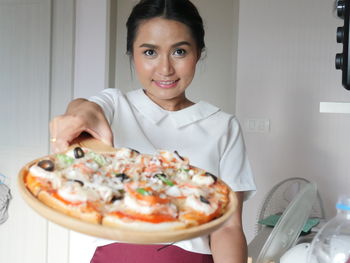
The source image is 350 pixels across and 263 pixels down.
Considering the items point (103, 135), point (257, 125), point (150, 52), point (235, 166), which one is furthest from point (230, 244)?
point (257, 125)

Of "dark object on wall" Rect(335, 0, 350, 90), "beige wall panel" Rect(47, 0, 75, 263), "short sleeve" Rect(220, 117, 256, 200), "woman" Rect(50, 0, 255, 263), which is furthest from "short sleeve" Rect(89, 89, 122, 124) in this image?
"beige wall panel" Rect(47, 0, 75, 263)

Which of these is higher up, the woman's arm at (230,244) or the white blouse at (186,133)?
the white blouse at (186,133)

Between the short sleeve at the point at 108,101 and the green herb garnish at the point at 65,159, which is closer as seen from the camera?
the green herb garnish at the point at 65,159

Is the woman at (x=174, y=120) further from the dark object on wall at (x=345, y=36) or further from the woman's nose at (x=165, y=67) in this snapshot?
the dark object on wall at (x=345, y=36)

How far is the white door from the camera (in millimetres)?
2711

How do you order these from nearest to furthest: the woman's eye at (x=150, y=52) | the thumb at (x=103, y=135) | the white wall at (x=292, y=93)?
the thumb at (x=103, y=135) → the woman's eye at (x=150, y=52) → the white wall at (x=292, y=93)

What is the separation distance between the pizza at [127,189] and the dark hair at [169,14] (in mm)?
442

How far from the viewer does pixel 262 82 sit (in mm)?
2775

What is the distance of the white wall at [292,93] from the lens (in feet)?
8.80

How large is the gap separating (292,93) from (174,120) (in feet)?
5.97

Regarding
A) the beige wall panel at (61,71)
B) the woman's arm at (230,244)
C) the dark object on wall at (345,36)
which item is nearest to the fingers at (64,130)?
the woman's arm at (230,244)

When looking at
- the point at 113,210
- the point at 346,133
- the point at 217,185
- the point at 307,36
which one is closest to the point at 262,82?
the point at 307,36

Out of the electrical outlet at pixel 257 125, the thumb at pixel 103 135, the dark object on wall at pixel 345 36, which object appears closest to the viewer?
the thumb at pixel 103 135

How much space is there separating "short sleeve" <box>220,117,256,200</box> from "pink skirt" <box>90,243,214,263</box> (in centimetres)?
20
